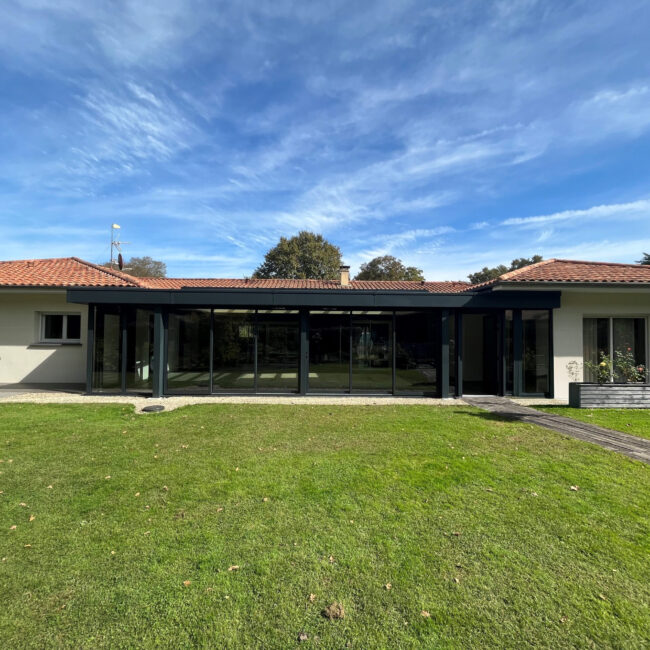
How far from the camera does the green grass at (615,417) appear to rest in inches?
295

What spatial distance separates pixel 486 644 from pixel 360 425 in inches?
222

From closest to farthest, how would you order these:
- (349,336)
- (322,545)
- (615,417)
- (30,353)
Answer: (322,545) < (615,417) < (349,336) < (30,353)

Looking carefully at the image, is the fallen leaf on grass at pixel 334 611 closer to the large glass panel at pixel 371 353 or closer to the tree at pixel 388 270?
the large glass panel at pixel 371 353

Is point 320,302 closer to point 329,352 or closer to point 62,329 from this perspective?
point 329,352

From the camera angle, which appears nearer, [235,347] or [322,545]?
[322,545]

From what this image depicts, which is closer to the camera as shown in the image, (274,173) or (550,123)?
(550,123)

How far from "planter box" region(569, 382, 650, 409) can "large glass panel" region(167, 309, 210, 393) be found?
11.3 meters

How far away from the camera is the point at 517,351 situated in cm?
1155

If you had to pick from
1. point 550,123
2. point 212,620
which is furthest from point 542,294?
point 212,620

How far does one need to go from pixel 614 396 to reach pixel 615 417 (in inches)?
56.9

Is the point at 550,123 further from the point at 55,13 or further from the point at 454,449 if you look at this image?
the point at 55,13

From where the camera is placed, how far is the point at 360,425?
783 cm

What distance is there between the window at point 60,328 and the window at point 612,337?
18.7 meters

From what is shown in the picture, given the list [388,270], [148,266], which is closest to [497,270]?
[388,270]
